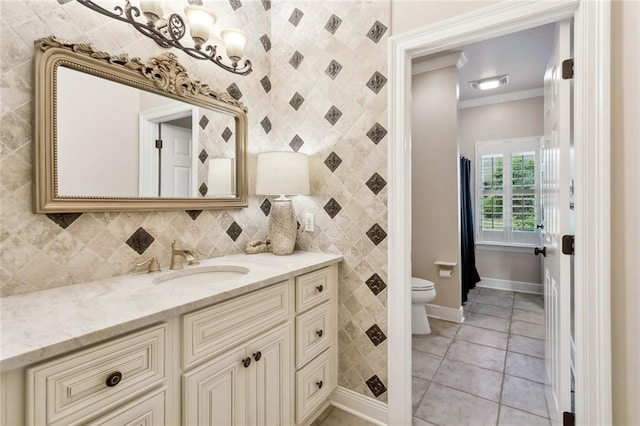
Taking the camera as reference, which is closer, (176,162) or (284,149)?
(176,162)

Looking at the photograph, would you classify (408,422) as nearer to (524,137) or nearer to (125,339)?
(125,339)

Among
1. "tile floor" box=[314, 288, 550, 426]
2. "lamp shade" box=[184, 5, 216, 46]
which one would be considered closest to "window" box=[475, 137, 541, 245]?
"tile floor" box=[314, 288, 550, 426]

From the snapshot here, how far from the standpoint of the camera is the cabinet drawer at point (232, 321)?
3.53ft

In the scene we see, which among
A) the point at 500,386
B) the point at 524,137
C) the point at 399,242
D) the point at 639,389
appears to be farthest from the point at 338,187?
the point at 524,137

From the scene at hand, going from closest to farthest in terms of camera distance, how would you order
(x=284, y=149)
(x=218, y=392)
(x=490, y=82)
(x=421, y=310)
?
(x=218, y=392) → (x=284, y=149) → (x=421, y=310) → (x=490, y=82)

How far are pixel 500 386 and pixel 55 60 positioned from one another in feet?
9.62

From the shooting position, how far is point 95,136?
1302 mm

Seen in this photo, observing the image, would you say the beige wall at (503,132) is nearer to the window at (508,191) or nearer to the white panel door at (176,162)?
the window at (508,191)

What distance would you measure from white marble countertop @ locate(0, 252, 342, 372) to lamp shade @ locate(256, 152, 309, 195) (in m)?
0.53

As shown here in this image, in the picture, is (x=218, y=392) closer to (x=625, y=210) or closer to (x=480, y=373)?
(x=625, y=210)

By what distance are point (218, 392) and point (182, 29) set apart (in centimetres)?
167

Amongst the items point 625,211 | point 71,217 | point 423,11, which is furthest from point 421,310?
point 71,217

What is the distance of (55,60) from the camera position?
46.3 inches

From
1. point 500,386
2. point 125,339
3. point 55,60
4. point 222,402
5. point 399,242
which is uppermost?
point 55,60
